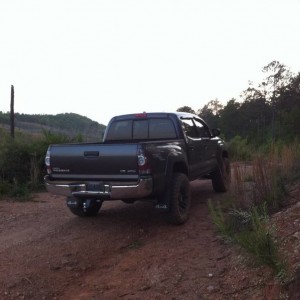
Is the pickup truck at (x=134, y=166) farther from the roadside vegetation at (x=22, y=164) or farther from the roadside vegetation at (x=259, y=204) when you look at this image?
the roadside vegetation at (x=22, y=164)

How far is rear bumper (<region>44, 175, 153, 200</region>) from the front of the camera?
5855 mm

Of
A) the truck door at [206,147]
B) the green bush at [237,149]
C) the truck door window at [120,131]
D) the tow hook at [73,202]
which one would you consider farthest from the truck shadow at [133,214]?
the green bush at [237,149]

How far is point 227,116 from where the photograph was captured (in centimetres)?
4519

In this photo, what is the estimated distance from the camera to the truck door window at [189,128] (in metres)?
7.66

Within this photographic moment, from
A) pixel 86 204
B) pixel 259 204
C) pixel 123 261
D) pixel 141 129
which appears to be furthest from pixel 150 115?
pixel 123 261

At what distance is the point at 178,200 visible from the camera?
6.62 meters

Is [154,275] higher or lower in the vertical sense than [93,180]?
lower

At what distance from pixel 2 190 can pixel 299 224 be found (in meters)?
7.65

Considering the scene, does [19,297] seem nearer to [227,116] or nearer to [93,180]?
[93,180]

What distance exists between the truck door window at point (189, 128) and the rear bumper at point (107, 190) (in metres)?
2.01

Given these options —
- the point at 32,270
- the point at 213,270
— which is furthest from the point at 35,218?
the point at 213,270

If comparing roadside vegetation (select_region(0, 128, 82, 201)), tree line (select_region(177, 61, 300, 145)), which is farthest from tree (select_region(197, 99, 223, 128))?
roadside vegetation (select_region(0, 128, 82, 201))

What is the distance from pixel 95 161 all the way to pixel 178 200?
144 cm

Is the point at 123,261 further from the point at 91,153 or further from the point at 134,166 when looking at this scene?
the point at 91,153
